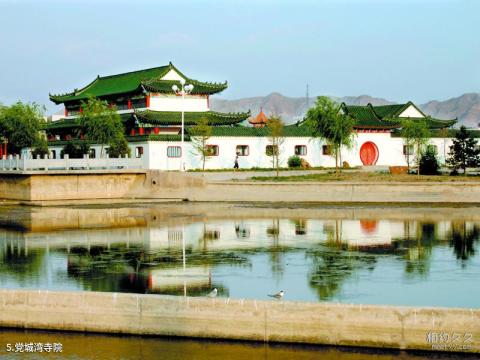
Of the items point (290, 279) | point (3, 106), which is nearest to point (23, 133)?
point (3, 106)

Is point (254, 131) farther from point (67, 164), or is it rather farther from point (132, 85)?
point (67, 164)

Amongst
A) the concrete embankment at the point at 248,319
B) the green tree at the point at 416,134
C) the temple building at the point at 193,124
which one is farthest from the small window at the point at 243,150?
the concrete embankment at the point at 248,319

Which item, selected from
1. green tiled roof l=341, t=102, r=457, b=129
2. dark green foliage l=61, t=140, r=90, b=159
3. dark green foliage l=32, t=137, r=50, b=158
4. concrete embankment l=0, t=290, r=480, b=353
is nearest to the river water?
concrete embankment l=0, t=290, r=480, b=353

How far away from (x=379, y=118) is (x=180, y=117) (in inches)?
815

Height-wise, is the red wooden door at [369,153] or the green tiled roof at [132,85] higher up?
the green tiled roof at [132,85]

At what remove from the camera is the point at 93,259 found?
32219 mm

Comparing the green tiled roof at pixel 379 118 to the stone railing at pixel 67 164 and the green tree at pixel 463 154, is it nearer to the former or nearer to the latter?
the green tree at pixel 463 154

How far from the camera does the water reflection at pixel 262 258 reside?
84.3ft

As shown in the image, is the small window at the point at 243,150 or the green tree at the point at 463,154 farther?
the small window at the point at 243,150

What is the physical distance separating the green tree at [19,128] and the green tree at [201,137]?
20418 millimetres

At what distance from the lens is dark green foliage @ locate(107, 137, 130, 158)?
68688 mm

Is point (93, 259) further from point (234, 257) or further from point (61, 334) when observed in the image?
point (61, 334)

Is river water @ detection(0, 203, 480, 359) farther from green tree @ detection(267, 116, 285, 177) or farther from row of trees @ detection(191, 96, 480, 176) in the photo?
green tree @ detection(267, 116, 285, 177)

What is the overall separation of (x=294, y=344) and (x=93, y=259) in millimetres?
15087
